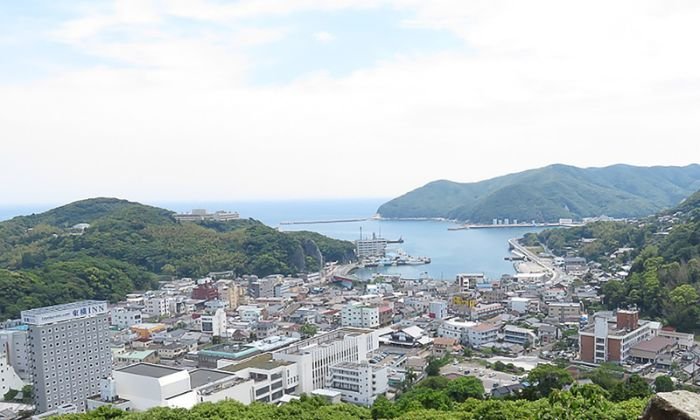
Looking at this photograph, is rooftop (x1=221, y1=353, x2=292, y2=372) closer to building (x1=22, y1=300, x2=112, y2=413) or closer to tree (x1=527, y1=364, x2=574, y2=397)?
building (x1=22, y1=300, x2=112, y2=413)

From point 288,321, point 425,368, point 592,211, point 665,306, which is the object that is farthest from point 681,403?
point 592,211

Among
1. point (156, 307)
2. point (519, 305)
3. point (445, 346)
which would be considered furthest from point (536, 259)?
point (156, 307)

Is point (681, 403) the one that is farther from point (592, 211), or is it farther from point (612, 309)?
point (592, 211)

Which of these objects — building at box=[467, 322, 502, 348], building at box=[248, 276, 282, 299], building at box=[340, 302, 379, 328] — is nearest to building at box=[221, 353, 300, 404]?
building at box=[467, 322, 502, 348]

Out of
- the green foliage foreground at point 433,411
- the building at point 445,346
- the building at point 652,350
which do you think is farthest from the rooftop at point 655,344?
the green foliage foreground at point 433,411

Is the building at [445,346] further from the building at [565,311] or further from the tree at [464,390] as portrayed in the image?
the tree at [464,390]

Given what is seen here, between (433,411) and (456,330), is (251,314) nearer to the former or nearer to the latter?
(456,330)
